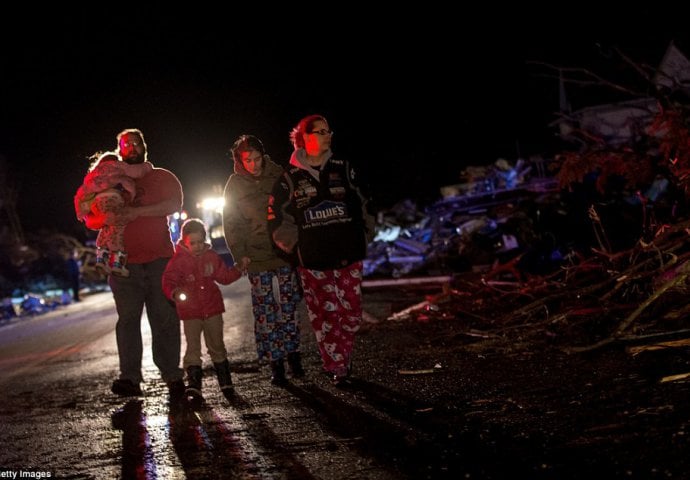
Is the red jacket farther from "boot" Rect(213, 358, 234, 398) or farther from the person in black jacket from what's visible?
the person in black jacket

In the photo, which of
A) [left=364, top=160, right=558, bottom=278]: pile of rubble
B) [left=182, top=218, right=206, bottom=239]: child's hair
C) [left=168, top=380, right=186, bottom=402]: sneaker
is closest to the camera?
[left=168, top=380, right=186, bottom=402]: sneaker

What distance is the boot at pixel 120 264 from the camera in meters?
5.13

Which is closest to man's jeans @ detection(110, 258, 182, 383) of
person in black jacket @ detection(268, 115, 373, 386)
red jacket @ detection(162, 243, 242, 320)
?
red jacket @ detection(162, 243, 242, 320)

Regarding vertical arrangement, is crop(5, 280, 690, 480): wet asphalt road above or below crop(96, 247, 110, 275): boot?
below

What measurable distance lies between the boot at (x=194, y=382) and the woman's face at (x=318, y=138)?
1.83 metres

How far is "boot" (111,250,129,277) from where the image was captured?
16.8 feet

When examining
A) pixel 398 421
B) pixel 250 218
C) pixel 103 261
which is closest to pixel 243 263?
pixel 250 218

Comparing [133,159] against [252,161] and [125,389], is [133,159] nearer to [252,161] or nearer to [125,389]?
[252,161]

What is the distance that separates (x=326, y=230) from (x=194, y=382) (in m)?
1.50

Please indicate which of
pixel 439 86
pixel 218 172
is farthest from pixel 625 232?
pixel 218 172

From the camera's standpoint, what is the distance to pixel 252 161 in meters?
5.27

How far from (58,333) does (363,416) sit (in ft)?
28.9

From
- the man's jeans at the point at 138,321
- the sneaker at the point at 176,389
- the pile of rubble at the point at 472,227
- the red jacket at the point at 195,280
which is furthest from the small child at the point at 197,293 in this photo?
the pile of rubble at the point at 472,227

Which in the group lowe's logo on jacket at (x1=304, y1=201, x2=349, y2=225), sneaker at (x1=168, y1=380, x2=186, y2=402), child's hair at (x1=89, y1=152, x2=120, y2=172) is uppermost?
child's hair at (x1=89, y1=152, x2=120, y2=172)
